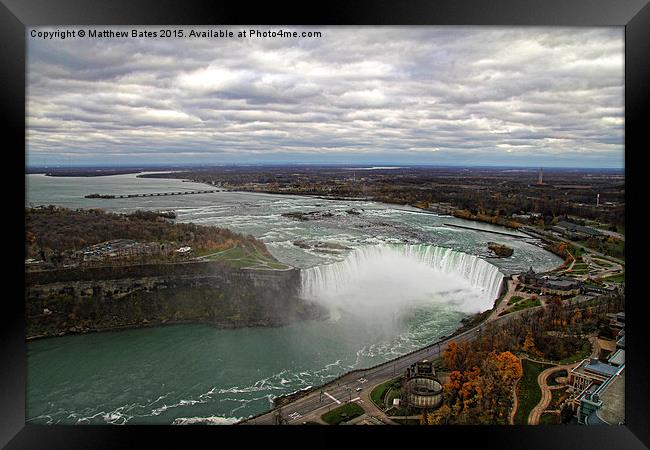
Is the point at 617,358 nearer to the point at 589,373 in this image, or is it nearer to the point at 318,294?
the point at 589,373

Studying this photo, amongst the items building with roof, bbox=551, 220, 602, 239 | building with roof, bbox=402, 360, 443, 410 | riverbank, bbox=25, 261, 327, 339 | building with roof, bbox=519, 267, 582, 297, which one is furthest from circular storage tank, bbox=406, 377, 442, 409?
building with roof, bbox=551, 220, 602, 239

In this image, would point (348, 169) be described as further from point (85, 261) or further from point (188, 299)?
point (85, 261)

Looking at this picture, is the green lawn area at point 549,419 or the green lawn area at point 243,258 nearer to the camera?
the green lawn area at point 549,419

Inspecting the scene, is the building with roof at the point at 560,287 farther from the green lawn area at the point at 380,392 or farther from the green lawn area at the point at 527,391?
the green lawn area at the point at 380,392

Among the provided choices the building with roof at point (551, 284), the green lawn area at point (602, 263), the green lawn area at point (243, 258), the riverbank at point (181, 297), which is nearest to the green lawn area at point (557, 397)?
the building with roof at point (551, 284)

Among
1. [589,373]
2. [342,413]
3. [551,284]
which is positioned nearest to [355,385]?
[342,413]
